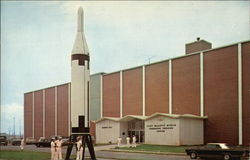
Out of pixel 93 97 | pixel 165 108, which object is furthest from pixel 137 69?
pixel 93 97

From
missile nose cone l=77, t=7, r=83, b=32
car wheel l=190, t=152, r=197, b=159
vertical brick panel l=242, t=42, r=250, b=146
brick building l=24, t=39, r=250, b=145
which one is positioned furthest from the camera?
brick building l=24, t=39, r=250, b=145

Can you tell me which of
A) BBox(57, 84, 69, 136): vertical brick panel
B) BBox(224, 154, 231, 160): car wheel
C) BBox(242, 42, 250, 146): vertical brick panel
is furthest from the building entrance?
BBox(224, 154, 231, 160): car wheel

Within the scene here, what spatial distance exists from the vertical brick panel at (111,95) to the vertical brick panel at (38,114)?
21317 mm

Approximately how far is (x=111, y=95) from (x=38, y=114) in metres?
24.6

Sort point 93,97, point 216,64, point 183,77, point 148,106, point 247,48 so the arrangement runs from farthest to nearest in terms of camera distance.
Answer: point 93,97 → point 148,106 → point 183,77 → point 216,64 → point 247,48

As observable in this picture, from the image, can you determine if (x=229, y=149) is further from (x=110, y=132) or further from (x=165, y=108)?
(x=110, y=132)

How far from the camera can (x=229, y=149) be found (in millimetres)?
24516

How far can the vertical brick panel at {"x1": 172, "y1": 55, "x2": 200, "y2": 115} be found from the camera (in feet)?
140

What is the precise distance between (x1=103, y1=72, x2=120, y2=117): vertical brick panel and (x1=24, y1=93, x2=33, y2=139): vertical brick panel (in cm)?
2639

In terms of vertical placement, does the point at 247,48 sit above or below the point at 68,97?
above

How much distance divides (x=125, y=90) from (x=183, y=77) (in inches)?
462

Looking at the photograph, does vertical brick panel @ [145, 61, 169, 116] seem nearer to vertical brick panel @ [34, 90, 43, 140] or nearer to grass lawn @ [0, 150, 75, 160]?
grass lawn @ [0, 150, 75, 160]

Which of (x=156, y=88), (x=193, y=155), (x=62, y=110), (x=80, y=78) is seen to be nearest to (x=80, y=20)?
(x=80, y=78)

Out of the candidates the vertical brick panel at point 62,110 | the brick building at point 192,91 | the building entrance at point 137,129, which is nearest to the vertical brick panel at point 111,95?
the brick building at point 192,91
